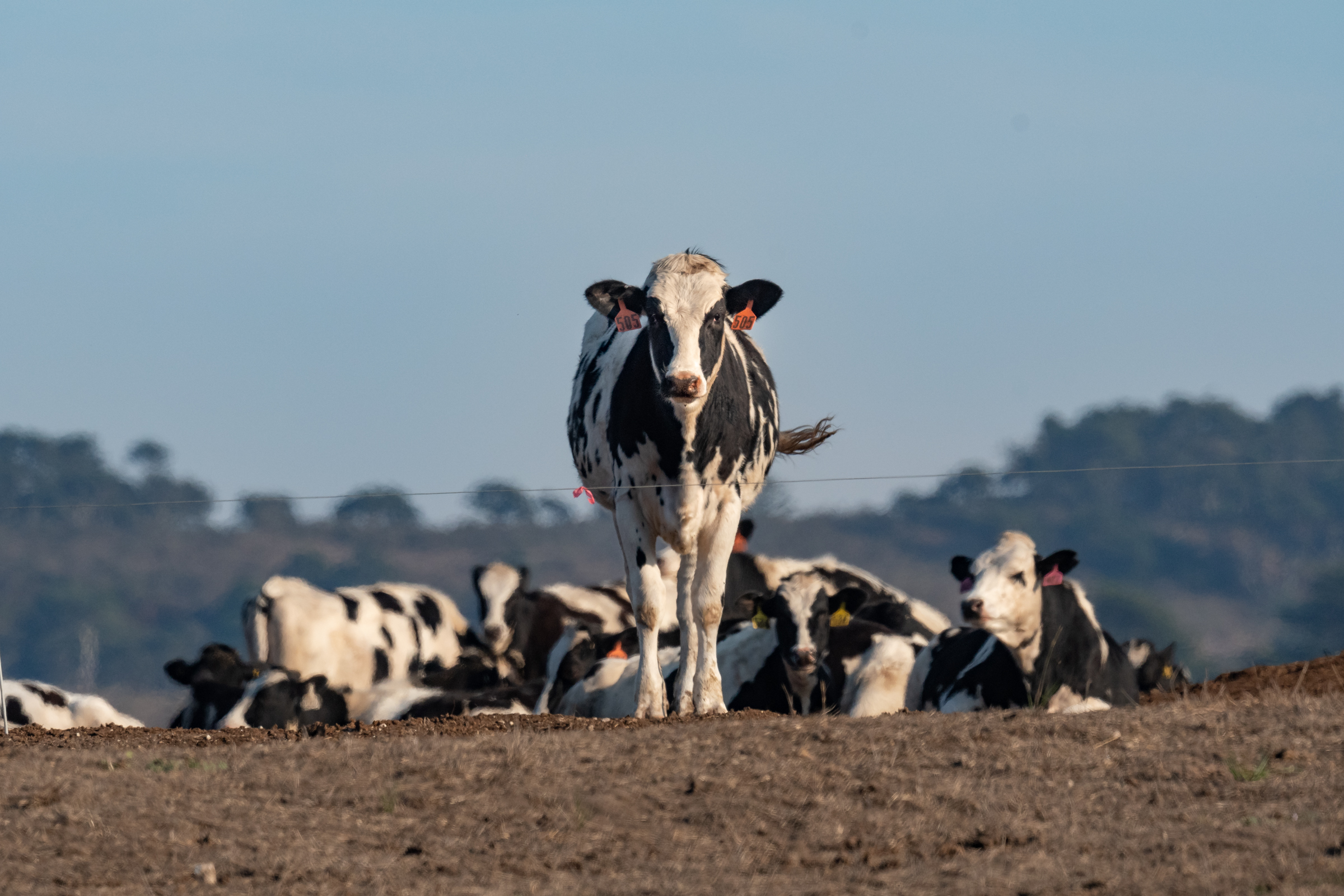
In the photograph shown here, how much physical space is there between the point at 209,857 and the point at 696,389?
14.3 ft

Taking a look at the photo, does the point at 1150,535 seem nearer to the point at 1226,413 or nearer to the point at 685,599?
the point at 1226,413

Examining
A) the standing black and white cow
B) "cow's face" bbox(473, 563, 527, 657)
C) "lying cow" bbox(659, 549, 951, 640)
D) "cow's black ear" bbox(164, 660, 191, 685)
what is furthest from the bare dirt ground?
"cow's face" bbox(473, 563, 527, 657)

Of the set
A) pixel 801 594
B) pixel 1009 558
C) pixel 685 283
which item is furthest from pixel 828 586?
pixel 685 283

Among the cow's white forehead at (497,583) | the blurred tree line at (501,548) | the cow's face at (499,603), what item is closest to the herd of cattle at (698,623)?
the cow's face at (499,603)

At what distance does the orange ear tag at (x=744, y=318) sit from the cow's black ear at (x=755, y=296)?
15 millimetres

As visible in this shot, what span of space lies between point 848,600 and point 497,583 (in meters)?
9.01

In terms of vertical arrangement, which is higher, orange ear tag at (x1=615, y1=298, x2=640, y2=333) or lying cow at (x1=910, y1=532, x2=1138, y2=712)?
orange ear tag at (x1=615, y1=298, x2=640, y2=333)

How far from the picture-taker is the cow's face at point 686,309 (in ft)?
32.1

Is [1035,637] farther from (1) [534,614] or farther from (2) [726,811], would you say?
(1) [534,614]

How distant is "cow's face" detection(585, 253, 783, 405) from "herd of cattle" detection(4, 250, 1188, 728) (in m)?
0.01

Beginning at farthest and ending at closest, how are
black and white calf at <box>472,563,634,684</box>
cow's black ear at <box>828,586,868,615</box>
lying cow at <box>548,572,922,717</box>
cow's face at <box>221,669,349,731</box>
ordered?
black and white calf at <box>472,563,634,684</box>, cow's face at <box>221,669,349,731</box>, cow's black ear at <box>828,586,868,615</box>, lying cow at <box>548,572,922,717</box>

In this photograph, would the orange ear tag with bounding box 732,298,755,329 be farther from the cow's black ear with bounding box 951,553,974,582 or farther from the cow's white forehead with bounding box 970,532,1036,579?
the cow's black ear with bounding box 951,553,974,582

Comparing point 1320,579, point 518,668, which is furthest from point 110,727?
point 1320,579

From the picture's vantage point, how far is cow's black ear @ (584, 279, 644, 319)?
416 inches
